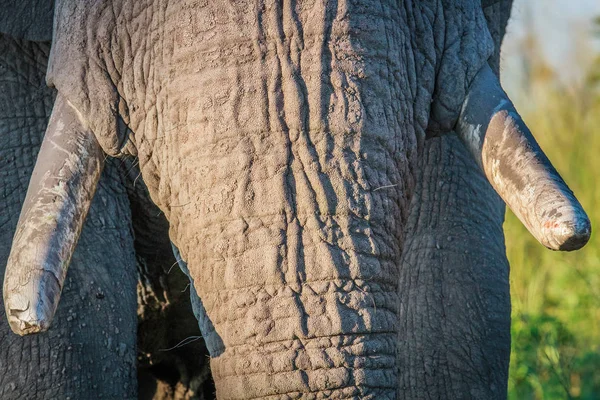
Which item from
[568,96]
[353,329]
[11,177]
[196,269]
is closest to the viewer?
[353,329]

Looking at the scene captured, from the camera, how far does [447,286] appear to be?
13.1 feet

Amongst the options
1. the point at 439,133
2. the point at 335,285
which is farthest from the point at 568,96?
the point at 335,285

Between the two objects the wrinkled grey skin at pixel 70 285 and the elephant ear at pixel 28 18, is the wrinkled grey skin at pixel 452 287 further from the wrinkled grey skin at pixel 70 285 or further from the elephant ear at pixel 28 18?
the elephant ear at pixel 28 18

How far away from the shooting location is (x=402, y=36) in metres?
3.14

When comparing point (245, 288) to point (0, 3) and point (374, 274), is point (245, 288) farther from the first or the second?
point (0, 3)

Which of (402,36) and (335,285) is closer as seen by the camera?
(335,285)

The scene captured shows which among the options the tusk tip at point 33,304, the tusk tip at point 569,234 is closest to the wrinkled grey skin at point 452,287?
the tusk tip at point 569,234

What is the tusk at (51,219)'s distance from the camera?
2.83 m

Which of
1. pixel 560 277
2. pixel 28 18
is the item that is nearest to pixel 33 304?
pixel 28 18

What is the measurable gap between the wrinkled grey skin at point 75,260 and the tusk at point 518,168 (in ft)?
3.08

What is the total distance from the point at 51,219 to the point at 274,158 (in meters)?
0.57

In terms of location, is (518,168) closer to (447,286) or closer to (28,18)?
(447,286)

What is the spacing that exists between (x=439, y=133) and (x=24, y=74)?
127 centimetres

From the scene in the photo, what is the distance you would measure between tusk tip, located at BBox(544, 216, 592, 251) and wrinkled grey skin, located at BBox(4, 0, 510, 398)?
123cm
